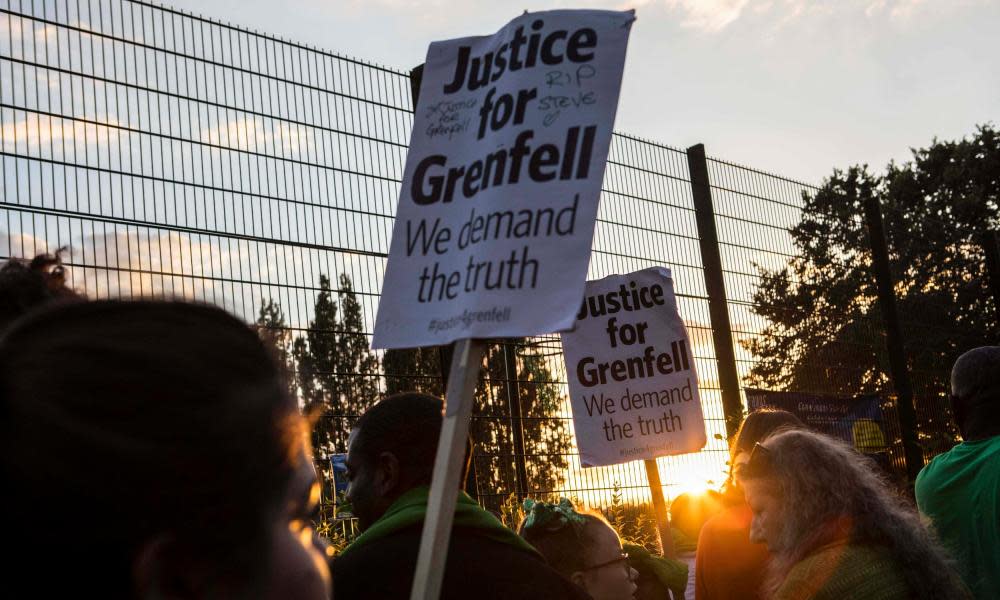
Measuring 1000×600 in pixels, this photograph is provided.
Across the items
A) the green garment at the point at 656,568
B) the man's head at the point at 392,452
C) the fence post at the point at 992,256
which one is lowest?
the green garment at the point at 656,568

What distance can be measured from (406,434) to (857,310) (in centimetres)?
988

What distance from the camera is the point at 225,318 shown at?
94cm

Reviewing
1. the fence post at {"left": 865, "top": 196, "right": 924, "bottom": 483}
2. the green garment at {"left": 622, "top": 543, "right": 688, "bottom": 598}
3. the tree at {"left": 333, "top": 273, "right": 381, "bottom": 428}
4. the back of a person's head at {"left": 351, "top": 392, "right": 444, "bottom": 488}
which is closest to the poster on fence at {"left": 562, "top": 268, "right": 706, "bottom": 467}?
the tree at {"left": 333, "top": 273, "right": 381, "bottom": 428}

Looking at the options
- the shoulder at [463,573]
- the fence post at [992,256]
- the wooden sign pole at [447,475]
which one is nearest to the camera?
the wooden sign pole at [447,475]

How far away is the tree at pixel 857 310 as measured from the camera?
430 inches

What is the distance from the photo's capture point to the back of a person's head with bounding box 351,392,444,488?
3.39 meters

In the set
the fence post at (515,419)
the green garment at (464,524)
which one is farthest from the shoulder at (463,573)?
the fence post at (515,419)

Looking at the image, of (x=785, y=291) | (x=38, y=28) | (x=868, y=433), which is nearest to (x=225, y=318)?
(x=38, y=28)

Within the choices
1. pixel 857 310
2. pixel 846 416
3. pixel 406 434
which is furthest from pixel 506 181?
pixel 857 310

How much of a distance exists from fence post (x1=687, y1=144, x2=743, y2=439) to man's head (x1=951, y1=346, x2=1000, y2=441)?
187 inches

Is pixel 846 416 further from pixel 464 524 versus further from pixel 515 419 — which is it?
pixel 464 524

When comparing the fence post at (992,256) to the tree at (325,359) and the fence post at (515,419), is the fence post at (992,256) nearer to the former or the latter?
the fence post at (515,419)

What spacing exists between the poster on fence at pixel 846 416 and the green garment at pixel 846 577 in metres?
7.41

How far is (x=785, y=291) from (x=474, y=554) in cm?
884
